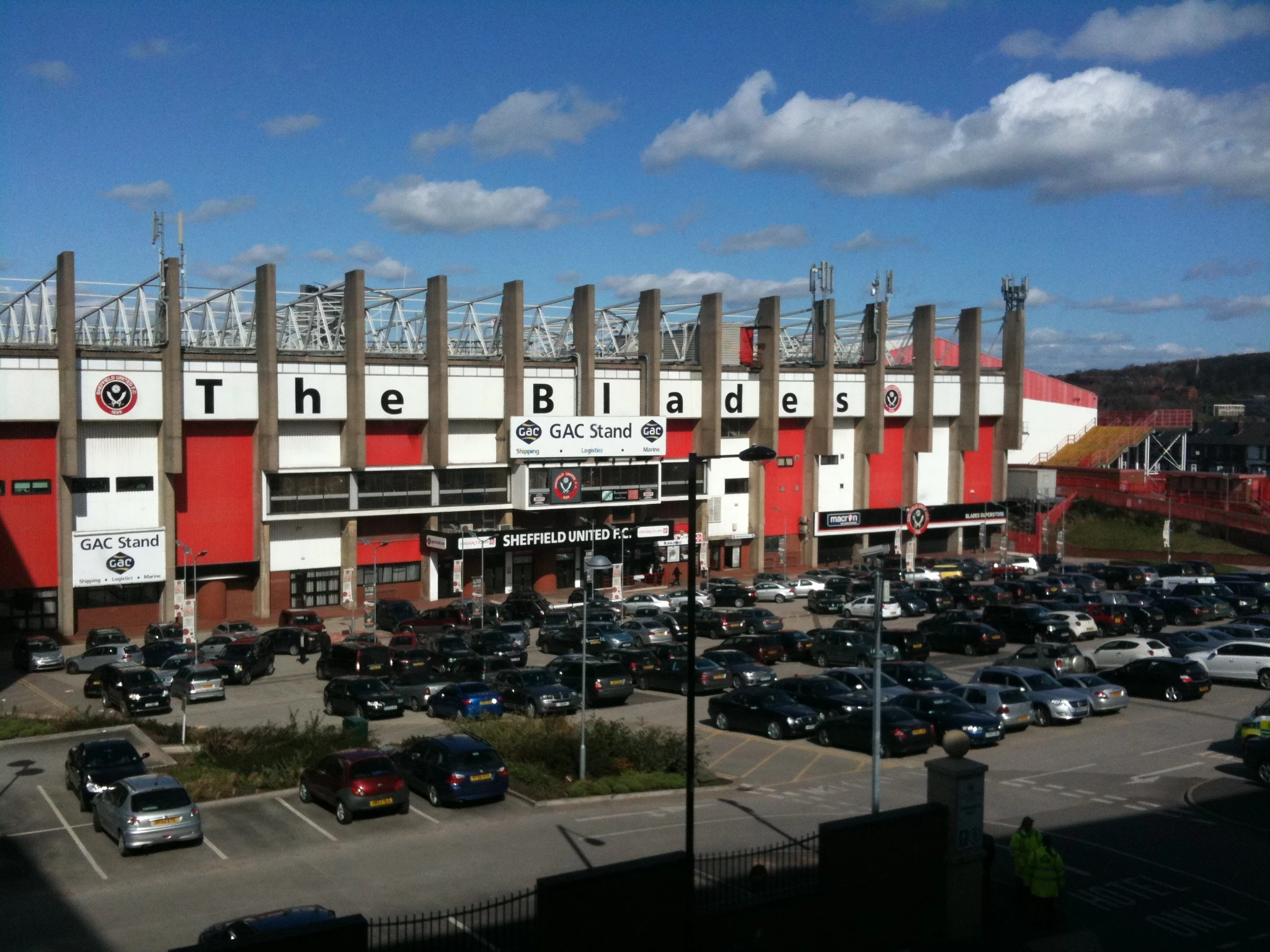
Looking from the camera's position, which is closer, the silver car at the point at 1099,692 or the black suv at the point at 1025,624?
the silver car at the point at 1099,692

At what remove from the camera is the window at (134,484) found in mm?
52781

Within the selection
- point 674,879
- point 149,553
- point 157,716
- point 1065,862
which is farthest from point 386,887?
point 149,553

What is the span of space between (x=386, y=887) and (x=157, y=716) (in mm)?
20885

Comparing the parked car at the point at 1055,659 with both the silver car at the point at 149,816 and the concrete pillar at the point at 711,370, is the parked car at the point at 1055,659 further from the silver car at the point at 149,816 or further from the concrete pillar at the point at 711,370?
the concrete pillar at the point at 711,370

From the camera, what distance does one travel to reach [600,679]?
1410 inches

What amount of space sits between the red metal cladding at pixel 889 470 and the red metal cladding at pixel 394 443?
1211 inches

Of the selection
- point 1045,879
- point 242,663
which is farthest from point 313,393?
point 1045,879

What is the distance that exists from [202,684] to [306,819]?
16.8m

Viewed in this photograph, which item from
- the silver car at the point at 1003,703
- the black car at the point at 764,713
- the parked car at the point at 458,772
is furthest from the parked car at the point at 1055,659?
the parked car at the point at 458,772

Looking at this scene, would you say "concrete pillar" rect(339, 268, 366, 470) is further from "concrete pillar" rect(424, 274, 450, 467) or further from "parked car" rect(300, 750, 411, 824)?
"parked car" rect(300, 750, 411, 824)

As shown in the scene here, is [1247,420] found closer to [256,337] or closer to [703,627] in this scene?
[703,627]

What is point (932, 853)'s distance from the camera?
16.3 m

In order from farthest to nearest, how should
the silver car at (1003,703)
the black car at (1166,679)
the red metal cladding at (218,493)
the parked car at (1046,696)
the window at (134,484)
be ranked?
1. the red metal cladding at (218,493)
2. the window at (134,484)
3. the black car at (1166,679)
4. the parked car at (1046,696)
5. the silver car at (1003,703)

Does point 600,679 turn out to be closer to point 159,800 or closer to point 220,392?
point 159,800
